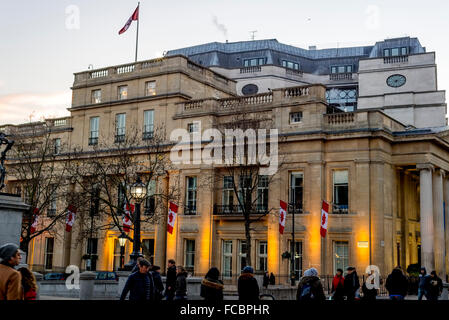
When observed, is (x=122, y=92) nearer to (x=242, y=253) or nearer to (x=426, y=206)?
(x=242, y=253)

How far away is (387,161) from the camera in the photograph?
1763 inches

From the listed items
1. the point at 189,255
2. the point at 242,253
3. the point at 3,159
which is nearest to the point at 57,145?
the point at 189,255

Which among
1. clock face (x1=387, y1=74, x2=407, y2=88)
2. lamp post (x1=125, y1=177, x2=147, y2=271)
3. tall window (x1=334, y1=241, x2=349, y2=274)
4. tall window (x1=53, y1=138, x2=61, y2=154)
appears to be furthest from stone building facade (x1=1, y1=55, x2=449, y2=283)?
clock face (x1=387, y1=74, x2=407, y2=88)

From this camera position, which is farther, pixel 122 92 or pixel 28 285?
pixel 122 92

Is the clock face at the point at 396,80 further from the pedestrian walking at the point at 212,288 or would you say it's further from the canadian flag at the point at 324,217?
the pedestrian walking at the point at 212,288

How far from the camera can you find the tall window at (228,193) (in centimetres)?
4841

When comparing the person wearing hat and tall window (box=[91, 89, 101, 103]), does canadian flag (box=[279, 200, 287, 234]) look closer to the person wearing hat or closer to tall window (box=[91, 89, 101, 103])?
tall window (box=[91, 89, 101, 103])

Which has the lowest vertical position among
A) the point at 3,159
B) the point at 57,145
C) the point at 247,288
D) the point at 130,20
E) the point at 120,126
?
the point at 247,288

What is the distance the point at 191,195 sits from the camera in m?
50.5

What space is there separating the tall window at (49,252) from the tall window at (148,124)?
15105 millimetres

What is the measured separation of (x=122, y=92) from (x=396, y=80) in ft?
118

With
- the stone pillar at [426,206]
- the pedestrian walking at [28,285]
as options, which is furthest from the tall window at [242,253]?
the pedestrian walking at [28,285]

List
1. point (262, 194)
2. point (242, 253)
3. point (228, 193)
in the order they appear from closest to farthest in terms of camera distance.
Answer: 1. point (262, 194)
2. point (242, 253)
3. point (228, 193)
